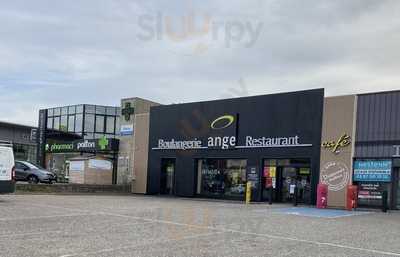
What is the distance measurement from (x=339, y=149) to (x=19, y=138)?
43.5m

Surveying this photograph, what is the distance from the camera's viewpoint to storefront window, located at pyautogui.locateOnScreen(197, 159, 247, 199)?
2881cm

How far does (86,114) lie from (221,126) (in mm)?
28646

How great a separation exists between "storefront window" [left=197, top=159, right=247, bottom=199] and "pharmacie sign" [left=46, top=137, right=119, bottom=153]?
743 centimetres

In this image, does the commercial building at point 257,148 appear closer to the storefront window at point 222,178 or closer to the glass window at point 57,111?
the storefront window at point 222,178

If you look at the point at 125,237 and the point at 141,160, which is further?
the point at 141,160

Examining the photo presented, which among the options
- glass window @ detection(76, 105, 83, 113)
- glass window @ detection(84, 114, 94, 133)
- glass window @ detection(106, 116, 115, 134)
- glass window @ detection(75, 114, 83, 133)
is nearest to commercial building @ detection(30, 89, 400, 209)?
glass window @ detection(84, 114, 94, 133)

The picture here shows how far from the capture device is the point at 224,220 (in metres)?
14.8

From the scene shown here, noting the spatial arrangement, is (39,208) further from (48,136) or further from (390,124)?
(48,136)

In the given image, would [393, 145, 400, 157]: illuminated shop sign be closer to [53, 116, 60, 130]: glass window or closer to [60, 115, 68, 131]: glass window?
[60, 115, 68, 131]: glass window

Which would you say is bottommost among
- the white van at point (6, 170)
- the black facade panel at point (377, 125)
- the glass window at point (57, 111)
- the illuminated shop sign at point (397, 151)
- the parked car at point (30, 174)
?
the parked car at point (30, 174)

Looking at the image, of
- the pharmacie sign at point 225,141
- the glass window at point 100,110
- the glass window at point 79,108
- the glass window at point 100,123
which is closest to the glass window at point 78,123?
the glass window at point 79,108

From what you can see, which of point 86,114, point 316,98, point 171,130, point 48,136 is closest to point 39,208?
point 316,98

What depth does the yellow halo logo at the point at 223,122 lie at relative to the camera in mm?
29328

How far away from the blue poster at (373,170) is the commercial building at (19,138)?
41220 millimetres
